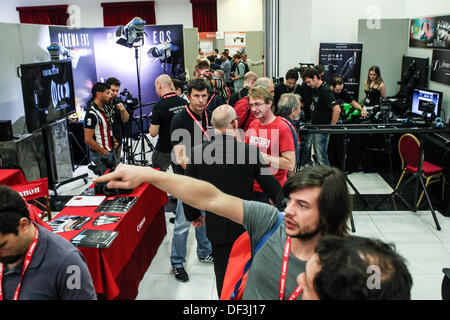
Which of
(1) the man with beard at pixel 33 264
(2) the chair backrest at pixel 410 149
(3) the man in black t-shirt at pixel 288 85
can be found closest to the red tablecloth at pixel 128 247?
(1) the man with beard at pixel 33 264

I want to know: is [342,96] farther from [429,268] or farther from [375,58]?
[429,268]

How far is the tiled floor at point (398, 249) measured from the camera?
2.97 m

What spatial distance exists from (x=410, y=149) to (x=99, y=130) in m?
3.46

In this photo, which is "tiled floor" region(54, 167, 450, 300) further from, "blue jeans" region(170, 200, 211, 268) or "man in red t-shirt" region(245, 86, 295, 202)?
"man in red t-shirt" region(245, 86, 295, 202)

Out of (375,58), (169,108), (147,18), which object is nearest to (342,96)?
(375,58)

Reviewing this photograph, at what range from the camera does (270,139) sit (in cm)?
283

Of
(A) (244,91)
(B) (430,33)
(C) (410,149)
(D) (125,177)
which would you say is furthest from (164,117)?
(B) (430,33)

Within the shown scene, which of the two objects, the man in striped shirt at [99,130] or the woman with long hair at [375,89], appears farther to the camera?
the woman with long hair at [375,89]

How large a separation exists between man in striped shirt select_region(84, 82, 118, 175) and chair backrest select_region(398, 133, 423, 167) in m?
3.22

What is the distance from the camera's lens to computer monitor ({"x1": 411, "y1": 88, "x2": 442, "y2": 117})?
5301mm

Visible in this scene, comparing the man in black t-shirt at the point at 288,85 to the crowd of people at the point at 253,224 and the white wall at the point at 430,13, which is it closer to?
the white wall at the point at 430,13

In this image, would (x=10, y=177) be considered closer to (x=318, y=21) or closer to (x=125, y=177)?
(x=125, y=177)

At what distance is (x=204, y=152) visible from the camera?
230cm
